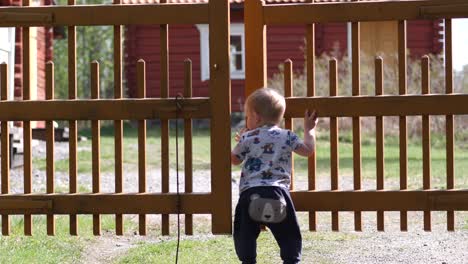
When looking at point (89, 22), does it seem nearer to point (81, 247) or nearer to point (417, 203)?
point (81, 247)

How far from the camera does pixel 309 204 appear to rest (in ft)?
18.1

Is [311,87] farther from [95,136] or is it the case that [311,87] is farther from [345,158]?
[345,158]

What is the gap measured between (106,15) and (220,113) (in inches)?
37.5

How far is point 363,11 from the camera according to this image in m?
5.51

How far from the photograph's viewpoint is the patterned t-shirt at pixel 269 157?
4.88m

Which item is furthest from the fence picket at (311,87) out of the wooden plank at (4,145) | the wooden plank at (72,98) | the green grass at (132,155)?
the green grass at (132,155)

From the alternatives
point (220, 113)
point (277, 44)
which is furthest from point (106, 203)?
point (277, 44)

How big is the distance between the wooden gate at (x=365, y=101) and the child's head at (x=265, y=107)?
1.66ft

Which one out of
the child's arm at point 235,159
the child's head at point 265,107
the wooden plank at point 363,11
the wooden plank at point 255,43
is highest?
the wooden plank at point 363,11

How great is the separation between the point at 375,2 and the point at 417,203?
1.27 metres

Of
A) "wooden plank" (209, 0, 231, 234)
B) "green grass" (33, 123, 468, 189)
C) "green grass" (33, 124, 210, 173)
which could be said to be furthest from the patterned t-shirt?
"green grass" (33, 124, 210, 173)

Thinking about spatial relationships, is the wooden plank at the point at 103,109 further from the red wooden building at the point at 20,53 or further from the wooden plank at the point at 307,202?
the wooden plank at the point at 307,202

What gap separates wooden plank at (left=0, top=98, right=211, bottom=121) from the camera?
5445mm

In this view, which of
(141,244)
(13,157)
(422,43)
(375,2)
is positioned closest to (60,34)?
(422,43)
